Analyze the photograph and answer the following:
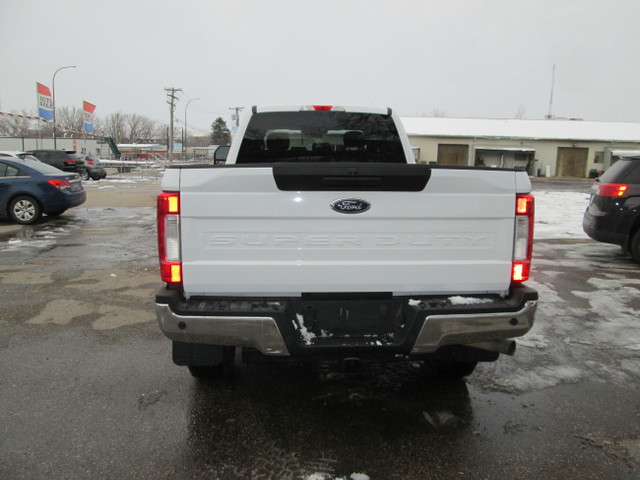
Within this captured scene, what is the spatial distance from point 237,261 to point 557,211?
15.3 meters

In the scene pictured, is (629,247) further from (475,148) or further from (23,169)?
(475,148)

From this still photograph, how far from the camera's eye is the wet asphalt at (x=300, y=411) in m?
2.53

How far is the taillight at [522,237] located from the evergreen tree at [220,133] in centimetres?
10366

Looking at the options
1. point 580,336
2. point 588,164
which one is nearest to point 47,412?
point 580,336

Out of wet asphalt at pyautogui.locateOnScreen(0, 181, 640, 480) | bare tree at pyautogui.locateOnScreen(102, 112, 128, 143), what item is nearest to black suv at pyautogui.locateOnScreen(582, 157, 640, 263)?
wet asphalt at pyautogui.locateOnScreen(0, 181, 640, 480)

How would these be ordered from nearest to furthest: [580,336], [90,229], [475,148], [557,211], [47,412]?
[47,412]
[580,336]
[90,229]
[557,211]
[475,148]

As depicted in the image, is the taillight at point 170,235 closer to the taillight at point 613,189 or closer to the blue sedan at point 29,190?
the taillight at point 613,189

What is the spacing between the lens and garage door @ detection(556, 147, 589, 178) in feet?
140

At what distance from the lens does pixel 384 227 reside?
100 inches

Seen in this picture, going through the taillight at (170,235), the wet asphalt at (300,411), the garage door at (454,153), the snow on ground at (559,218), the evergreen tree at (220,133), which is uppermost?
the evergreen tree at (220,133)

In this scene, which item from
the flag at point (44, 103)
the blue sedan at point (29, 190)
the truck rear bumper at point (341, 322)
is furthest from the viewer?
the flag at point (44, 103)

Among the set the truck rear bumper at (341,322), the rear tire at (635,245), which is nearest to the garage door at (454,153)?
the rear tire at (635,245)

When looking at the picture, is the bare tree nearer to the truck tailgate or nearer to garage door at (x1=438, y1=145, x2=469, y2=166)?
garage door at (x1=438, y1=145, x2=469, y2=166)

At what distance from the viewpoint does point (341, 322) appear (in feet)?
8.50
